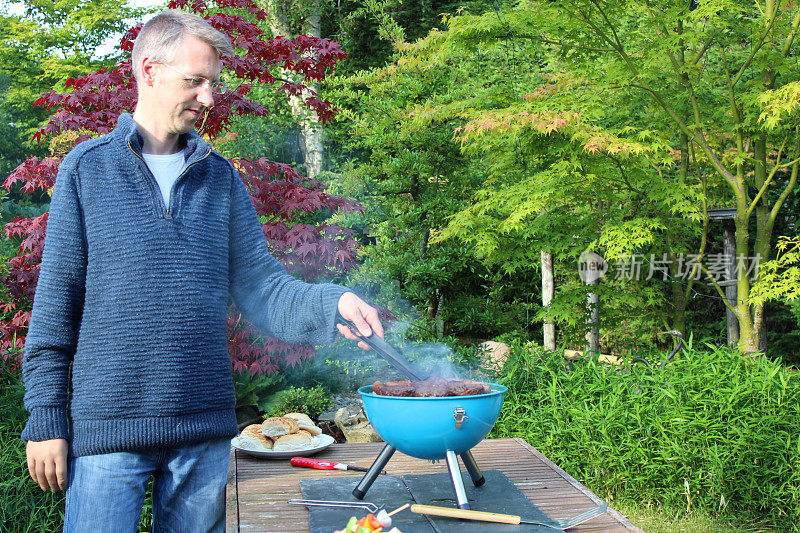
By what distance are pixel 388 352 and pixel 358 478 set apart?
545 millimetres

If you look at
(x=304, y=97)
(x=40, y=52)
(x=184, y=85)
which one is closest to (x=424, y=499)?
(x=184, y=85)

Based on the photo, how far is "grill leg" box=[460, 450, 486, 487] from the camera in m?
1.51

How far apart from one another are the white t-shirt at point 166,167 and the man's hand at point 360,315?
1.48 ft

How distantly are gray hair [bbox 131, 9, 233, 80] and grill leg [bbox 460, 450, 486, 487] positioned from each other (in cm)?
106

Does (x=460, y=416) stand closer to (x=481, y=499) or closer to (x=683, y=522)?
(x=481, y=499)

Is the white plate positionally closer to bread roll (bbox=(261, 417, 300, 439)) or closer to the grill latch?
bread roll (bbox=(261, 417, 300, 439))

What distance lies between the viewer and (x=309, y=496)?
4.98 feet

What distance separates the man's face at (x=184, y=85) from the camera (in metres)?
1.28

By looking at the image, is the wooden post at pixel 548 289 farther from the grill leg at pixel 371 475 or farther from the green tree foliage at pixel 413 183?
the grill leg at pixel 371 475

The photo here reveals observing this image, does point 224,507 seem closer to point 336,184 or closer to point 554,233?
point 554,233

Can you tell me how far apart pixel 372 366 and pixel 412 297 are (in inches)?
28.3

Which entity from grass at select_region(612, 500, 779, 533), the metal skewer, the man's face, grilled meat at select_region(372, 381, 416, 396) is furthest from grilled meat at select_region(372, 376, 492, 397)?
grass at select_region(612, 500, 779, 533)

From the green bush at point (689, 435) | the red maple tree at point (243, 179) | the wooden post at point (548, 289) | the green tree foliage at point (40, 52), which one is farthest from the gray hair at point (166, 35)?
the green tree foliage at point (40, 52)

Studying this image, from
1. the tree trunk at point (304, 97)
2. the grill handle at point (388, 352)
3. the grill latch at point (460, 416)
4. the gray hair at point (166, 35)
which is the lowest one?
the grill latch at point (460, 416)
